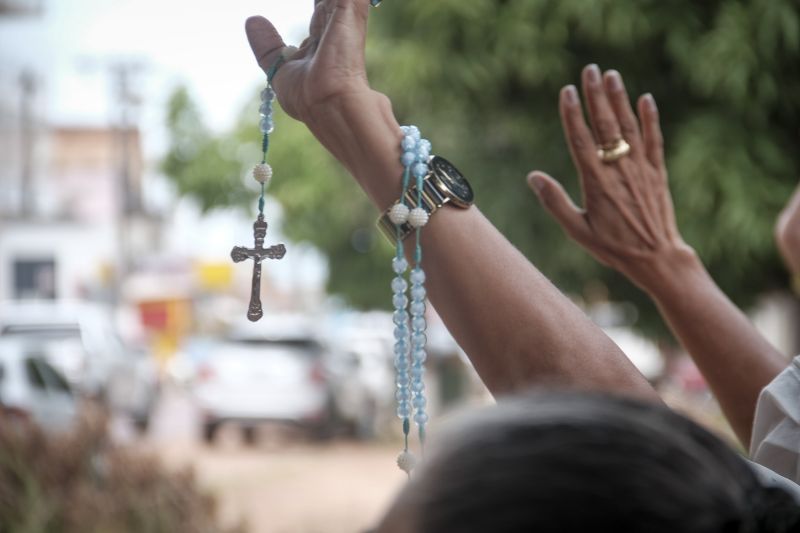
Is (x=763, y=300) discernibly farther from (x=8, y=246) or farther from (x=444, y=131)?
(x=8, y=246)

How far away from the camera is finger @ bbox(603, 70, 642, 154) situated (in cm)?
155

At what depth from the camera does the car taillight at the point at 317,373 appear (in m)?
15.0

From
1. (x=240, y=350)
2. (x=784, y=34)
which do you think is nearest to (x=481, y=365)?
(x=784, y=34)

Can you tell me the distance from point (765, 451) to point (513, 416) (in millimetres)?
620

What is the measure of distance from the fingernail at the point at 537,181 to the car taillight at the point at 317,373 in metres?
13.6

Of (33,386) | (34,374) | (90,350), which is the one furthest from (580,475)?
(90,350)

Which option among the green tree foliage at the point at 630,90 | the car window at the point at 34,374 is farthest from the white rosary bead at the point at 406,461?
the car window at the point at 34,374

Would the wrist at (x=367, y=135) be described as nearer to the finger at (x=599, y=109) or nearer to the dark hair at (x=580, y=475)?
the dark hair at (x=580, y=475)

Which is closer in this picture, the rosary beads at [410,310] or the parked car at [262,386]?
the rosary beads at [410,310]

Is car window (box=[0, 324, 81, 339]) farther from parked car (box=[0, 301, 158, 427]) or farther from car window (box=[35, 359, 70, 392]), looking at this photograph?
car window (box=[35, 359, 70, 392])

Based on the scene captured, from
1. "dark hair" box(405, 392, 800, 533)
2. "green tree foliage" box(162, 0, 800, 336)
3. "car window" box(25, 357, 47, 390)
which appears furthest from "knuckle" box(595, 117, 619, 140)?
"car window" box(25, 357, 47, 390)

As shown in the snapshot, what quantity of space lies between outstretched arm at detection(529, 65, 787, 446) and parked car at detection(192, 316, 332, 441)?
1337 cm

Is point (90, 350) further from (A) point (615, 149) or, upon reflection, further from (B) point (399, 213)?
(B) point (399, 213)

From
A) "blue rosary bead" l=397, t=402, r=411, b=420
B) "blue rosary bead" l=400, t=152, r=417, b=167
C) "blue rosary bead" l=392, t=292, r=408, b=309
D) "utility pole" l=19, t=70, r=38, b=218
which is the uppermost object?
"utility pole" l=19, t=70, r=38, b=218
